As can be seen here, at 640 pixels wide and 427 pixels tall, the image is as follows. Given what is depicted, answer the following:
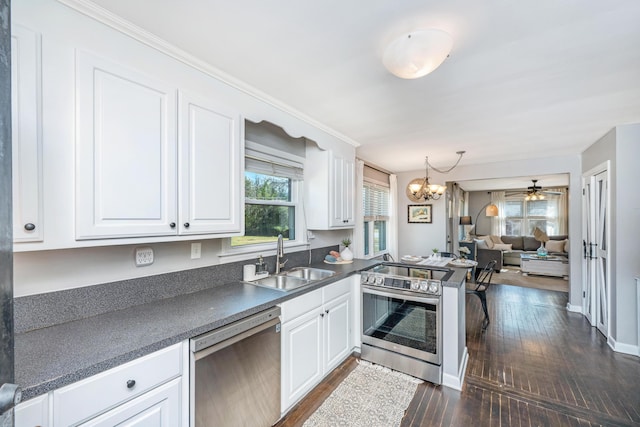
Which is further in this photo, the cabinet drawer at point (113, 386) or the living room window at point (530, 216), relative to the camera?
the living room window at point (530, 216)

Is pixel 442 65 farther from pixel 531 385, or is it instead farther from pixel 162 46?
pixel 531 385

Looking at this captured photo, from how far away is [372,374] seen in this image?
7.92 feet

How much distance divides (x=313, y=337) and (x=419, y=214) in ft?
13.1

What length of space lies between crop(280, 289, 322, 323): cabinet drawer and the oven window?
2.31 feet

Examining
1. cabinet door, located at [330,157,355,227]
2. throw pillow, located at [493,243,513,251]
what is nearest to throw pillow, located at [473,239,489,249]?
throw pillow, located at [493,243,513,251]

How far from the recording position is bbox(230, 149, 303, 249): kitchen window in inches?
97.9

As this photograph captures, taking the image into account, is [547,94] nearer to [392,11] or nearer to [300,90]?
[392,11]

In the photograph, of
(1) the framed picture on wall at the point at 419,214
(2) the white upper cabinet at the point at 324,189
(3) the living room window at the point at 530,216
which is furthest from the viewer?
(3) the living room window at the point at 530,216

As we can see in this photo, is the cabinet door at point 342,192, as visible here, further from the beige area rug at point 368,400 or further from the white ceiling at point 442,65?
the beige area rug at point 368,400

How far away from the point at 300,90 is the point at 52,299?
1.96 metres

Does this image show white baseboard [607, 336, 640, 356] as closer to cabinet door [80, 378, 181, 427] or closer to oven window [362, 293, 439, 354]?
oven window [362, 293, 439, 354]

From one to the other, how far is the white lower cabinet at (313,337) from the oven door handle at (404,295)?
0.20 metres

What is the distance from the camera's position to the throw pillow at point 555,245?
23.3ft

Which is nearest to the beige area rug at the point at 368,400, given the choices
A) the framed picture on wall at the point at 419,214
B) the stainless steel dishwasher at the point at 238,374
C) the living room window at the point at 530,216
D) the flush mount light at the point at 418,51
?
the stainless steel dishwasher at the point at 238,374
